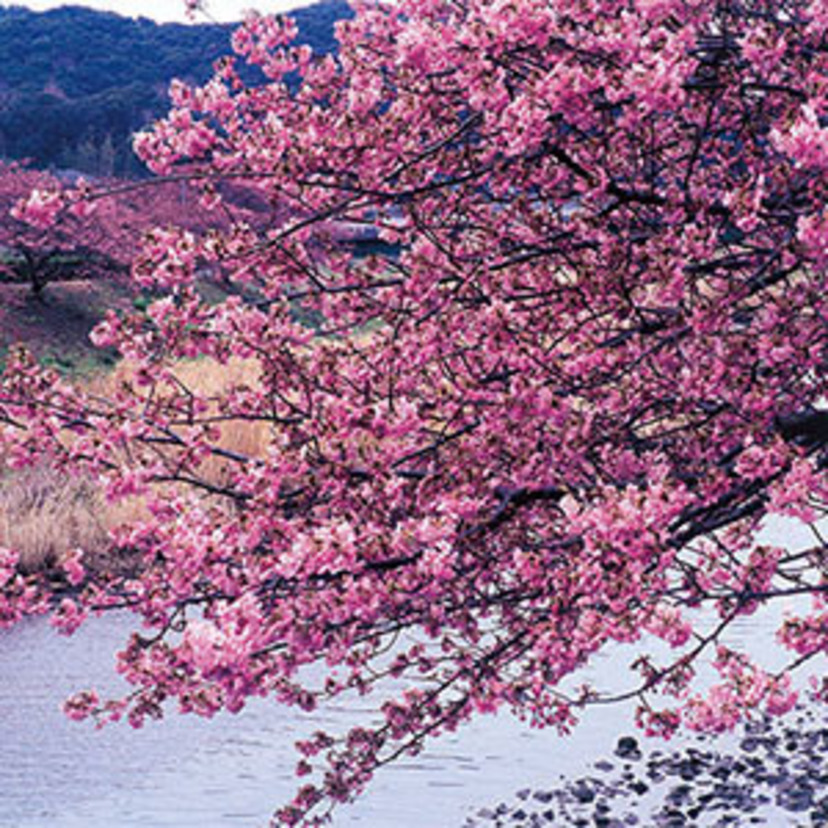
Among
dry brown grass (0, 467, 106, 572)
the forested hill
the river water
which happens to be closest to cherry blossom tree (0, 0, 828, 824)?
the river water

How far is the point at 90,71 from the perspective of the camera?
271ft

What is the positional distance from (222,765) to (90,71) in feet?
267

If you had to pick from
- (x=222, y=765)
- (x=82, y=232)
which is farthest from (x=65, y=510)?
Result: (x=82, y=232)

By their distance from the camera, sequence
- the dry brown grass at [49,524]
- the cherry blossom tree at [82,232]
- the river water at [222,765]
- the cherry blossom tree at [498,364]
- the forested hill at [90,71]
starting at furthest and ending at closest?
the forested hill at [90,71], the cherry blossom tree at [82,232], the dry brown grass at [49,524], the river water at [222,765], the cherry blossom tree at [498,364]

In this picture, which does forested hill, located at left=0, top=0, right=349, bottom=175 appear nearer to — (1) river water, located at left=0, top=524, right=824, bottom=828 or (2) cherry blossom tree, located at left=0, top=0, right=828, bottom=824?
(1) river water, located at left=0, top=524, right=824, bottom=828

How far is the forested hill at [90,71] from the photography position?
6625 cm

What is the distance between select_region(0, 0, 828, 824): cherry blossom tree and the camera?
3967 mm

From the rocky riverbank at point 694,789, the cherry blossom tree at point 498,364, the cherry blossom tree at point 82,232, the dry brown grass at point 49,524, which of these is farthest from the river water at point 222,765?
the cherry blossom tree at point 82,232

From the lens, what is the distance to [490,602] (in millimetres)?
4355

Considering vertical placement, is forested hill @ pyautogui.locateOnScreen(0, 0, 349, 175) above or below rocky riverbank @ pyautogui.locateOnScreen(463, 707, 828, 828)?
above

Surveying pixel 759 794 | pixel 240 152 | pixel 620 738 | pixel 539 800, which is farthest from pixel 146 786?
pixel 240 152

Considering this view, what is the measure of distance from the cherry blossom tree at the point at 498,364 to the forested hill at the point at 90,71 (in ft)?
187

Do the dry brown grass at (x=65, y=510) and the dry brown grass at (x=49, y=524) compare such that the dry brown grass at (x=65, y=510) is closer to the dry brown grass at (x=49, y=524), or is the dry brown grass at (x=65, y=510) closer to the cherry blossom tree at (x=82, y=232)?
the dry brown grass at (x=49, y=524)

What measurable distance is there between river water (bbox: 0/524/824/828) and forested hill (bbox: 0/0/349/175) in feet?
179
